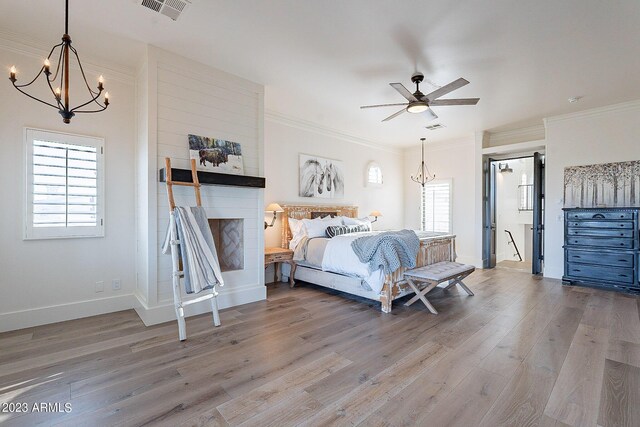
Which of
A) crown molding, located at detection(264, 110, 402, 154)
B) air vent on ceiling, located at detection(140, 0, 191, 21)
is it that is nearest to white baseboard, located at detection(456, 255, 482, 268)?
crown molding, located at detection(264, 110, 402, 154)

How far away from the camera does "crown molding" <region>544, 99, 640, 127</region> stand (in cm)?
481

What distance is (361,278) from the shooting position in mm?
4031

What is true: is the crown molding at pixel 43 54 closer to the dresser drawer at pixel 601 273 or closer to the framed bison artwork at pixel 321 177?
the framed bison artwork at pixel 321 177

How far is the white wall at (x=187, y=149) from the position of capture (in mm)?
3328

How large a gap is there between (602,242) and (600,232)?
0.53 ft

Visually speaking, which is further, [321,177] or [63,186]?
[321,177]

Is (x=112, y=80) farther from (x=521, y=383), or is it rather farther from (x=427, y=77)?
(x=521, y=383)

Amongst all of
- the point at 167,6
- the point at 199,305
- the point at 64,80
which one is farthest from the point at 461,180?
the point at 64,80

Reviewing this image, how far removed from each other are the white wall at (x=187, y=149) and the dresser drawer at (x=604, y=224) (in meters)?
5.15

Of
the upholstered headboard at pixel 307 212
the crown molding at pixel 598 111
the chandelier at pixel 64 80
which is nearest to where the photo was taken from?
the chandelier at pixel 64 80

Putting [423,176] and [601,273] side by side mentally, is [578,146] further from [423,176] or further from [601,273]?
[423,176]

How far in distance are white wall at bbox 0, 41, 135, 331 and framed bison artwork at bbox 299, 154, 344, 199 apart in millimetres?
2934

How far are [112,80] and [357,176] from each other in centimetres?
488

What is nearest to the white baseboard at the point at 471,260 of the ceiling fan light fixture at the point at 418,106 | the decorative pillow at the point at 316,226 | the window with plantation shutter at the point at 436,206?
the window with plantation shutter at the point at 436,206
